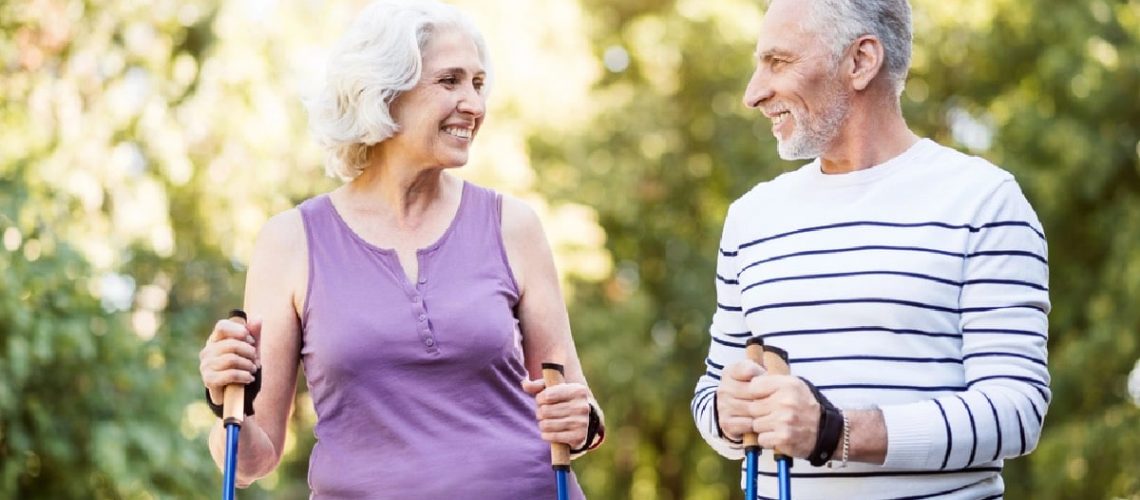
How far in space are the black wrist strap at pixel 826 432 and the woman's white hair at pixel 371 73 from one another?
1.12 meters

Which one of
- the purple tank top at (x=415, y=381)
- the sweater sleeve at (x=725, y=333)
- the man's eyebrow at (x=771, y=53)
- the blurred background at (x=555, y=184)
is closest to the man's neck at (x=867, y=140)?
the man's eyebrow at (x=771, y=53)

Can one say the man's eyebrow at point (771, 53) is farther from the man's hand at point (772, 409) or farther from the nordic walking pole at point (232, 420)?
the nordic walking pole at point (232, 420)

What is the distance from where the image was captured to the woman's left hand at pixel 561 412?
9.21 feet

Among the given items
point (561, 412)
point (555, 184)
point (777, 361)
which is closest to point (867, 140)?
point (777, 361)

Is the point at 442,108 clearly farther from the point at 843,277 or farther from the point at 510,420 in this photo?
the point at 843,277

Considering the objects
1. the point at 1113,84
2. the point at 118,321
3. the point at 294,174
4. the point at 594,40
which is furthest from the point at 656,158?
the point at 118,321

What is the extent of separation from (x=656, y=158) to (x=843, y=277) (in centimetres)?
1206

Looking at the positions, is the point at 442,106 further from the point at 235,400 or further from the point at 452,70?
the point at 235,400

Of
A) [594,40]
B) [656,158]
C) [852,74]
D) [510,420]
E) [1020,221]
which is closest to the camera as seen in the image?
[1020,221]

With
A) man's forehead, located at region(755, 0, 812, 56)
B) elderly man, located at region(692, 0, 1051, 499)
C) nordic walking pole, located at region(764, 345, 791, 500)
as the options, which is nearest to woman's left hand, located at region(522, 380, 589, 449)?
elderly man, located at region(692, 0, 1051, 499)

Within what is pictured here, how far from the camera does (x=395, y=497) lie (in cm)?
293

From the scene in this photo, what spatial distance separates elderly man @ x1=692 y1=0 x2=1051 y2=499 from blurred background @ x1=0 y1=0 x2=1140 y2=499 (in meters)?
0.83

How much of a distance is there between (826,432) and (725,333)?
1.86ft

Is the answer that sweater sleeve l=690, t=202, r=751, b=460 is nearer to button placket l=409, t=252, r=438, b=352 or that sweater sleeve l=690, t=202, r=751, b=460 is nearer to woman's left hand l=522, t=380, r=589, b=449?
woman's left hand l=522, t=380, r=589, b=449
